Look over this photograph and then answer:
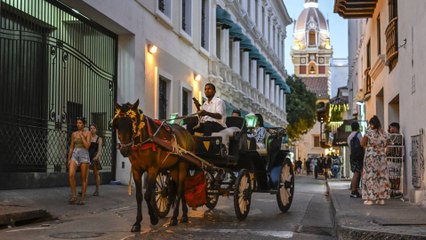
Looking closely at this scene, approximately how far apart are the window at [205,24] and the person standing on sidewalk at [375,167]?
14.4 metres

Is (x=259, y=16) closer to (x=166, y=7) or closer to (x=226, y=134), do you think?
(x=166, y=7)

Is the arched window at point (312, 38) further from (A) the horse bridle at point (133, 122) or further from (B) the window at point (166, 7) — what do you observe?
(A) the horse bridle at point (133, 122)

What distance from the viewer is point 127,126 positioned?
8.52m

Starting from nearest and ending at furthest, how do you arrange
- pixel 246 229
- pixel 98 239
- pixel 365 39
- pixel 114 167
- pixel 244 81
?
pixel 98 239 < pixel 246 229 < pixel 114 167 < pixel 365 39 < pixel 244 81

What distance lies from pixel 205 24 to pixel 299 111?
1484 inches

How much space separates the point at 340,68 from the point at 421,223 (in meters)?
61.7

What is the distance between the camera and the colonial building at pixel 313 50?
113 m

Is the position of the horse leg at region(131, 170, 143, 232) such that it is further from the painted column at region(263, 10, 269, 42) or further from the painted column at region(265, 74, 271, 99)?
the painted column at region(263, 10, 269, 42)

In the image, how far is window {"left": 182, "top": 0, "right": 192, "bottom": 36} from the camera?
23513 mm

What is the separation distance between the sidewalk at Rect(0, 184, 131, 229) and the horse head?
2.48 meters

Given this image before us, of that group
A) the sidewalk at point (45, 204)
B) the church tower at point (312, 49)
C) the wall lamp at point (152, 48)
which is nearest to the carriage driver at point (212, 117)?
the sidewalk at point (45, 204)

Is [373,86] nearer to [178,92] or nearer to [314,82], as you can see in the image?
[178,92]

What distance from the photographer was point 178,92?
22.4 m

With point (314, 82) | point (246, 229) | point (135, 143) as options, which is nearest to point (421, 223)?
point (246, 229)
